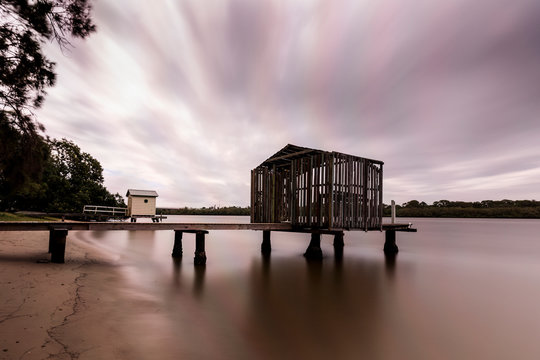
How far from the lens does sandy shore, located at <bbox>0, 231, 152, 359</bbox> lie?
14.3 feet

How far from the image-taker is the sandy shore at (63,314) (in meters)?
4.35

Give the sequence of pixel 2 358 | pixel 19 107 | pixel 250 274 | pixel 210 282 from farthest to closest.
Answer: pixel 250 274
pixel 210 282
pixel 19 107
pixel 2 358

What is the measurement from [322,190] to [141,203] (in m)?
28.3

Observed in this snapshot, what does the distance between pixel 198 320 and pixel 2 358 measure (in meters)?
3.48

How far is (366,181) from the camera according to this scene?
1512cm

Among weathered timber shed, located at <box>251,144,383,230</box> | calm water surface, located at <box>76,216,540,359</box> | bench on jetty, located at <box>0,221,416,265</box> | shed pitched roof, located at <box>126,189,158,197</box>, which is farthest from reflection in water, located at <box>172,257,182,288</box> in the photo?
shed pitched roof, located at <box>126,189,158,197</box>

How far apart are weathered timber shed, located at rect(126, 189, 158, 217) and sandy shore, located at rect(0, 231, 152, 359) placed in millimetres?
26357

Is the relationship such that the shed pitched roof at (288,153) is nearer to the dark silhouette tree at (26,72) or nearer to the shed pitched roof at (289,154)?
the shed pitched roof at (289,154)

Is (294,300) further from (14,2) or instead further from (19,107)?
(14,2)

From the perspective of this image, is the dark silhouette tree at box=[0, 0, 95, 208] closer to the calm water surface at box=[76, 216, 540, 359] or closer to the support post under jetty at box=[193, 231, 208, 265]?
the calm water surface at box=[76, 216, 540, 359]

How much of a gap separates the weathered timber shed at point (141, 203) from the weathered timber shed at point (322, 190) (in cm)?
2350

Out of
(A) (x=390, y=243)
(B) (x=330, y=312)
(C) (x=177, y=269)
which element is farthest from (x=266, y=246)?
(B) (x=330, y=312)

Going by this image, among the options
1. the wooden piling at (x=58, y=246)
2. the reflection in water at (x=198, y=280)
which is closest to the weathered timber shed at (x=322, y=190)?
the reflection in water at (x=198, y=280)

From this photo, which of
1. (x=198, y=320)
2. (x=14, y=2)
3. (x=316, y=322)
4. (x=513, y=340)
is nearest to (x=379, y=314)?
(x=316, y=322)
